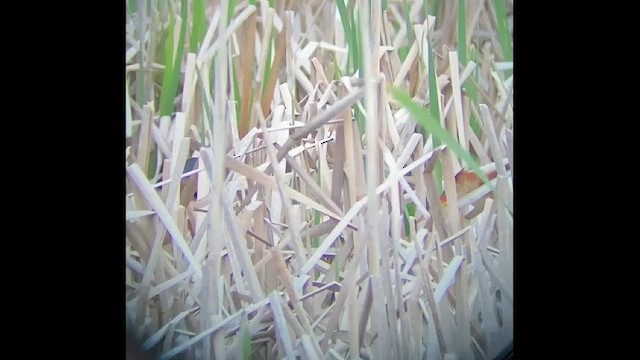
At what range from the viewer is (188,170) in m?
1.54

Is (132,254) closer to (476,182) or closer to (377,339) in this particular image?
(377,339)

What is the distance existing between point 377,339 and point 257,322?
0.73 ft

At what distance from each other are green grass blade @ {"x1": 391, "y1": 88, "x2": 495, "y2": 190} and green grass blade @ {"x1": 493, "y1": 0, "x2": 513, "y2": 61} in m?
0.19

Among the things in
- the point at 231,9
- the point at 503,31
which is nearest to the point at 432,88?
the point at 503,31

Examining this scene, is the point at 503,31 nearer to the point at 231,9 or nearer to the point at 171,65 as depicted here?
the point at 231,9

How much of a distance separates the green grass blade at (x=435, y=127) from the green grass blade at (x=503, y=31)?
Answer: 0.19 metres

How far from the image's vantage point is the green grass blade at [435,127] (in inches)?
60.1

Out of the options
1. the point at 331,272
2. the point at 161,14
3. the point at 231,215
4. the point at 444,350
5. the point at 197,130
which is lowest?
the point at 444,350

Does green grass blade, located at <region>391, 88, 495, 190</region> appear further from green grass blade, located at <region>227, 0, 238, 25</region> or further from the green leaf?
green grass blade, located at <region>227, 0, 238, 25</region>

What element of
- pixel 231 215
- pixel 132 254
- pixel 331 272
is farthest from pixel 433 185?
pixel 132 254

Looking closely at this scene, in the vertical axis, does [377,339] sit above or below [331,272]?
below

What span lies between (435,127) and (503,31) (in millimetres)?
233

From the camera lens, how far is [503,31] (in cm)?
158

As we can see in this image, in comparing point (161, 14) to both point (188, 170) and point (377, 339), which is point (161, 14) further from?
point (377, 339)
